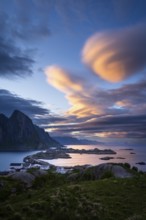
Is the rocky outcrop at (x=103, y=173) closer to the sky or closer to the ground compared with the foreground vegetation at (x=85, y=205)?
closer to the sky

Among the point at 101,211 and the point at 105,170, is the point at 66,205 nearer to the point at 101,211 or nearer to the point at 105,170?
the point at 101,211

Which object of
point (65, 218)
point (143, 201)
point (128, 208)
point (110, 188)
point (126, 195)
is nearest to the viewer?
point (65, 218)

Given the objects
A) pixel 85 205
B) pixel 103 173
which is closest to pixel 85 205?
pixel 85 205

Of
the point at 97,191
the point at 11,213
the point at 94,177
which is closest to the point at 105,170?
the point at 94,177

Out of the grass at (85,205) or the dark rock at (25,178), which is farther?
the dark rock at (25,178)

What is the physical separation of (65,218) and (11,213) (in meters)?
4.37

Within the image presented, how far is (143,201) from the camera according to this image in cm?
2548

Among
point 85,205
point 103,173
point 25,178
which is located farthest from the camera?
point 103,173

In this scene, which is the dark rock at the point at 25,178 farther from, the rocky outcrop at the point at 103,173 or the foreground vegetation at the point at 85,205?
the rocky outcrop at the point at 103,173

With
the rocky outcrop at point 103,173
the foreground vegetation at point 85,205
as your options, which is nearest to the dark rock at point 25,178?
the foreground vegetation at point 85,205

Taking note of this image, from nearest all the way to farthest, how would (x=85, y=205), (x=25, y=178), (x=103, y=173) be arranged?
1. (x=85, y=205)
2. (x=25, y=178)
3. (x=103, y=173)

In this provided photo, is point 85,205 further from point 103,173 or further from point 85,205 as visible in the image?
point 103,173

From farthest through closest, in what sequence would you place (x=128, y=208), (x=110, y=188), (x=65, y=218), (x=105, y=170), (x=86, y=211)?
(x=105, y=170) → (x=110, y=188) → (x=128, y=208) → (x=86, y=211) → (x=65, y=218)

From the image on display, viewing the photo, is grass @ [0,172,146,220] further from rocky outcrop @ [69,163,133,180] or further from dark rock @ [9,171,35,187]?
rocky outcrop @ [69,163,133,180]
